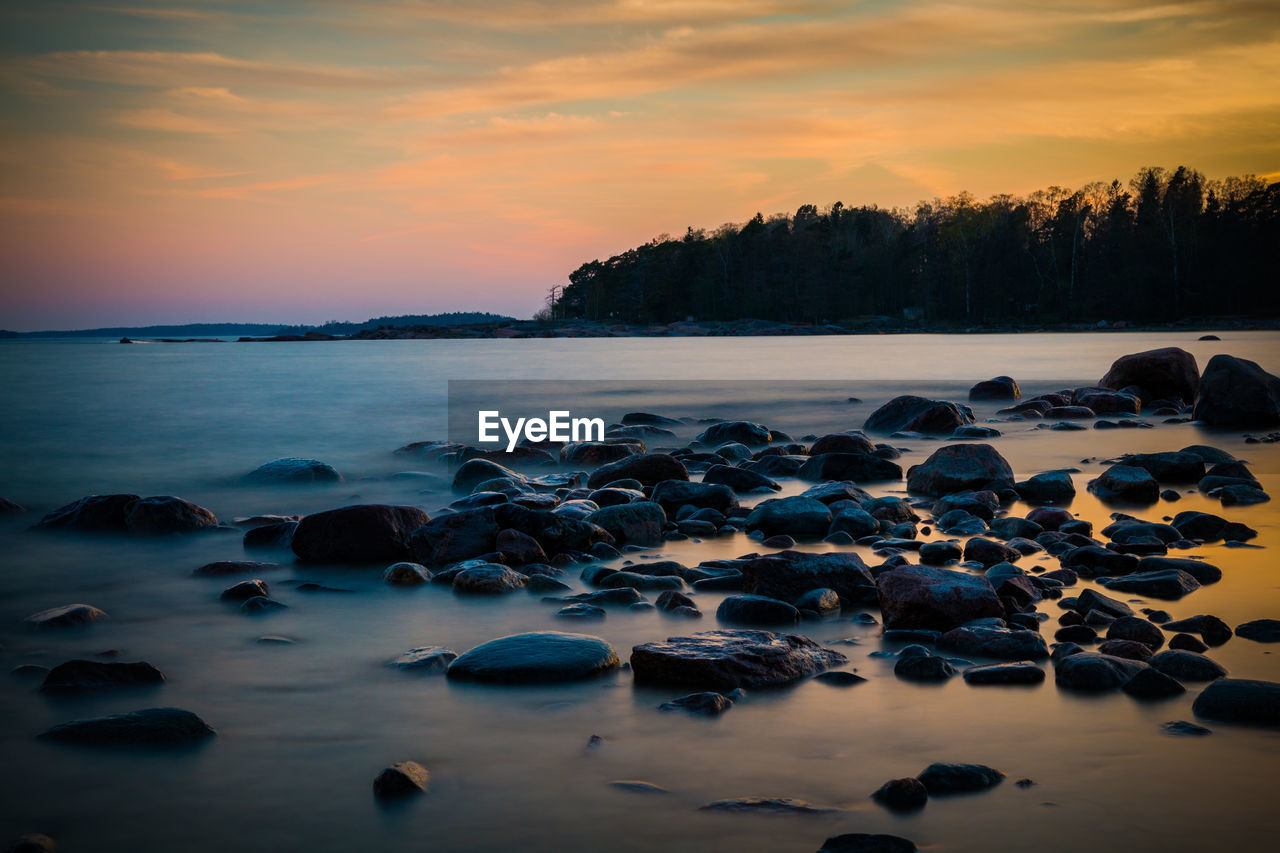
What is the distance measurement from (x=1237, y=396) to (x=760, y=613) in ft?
41.4

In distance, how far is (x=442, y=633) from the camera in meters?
5.07

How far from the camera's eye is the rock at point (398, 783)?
3201 mm

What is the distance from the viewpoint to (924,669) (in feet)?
13.7

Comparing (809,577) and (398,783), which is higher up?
(809,577)

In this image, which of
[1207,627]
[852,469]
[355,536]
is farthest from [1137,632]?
[852,469]

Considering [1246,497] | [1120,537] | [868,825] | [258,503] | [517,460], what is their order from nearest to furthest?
[868,825] → [1120,537] → [1246,497] → [258,503] → [517,460]

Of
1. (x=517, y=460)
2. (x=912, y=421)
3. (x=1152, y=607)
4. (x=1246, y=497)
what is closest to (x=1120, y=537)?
(x=1152, y=607)

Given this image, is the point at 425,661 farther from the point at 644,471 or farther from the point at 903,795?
the point at 644,471

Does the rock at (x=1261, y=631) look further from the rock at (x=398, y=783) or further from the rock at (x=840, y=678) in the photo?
the rock at (x=398, y=783)

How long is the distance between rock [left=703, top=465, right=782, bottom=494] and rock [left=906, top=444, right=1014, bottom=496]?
4.39 feet

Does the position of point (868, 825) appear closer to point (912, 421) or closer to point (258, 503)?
point (258, 503)

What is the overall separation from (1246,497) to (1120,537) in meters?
2.59

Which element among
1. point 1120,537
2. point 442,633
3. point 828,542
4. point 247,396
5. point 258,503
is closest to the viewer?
point 442,633

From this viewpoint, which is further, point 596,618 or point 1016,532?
point 1016,532
